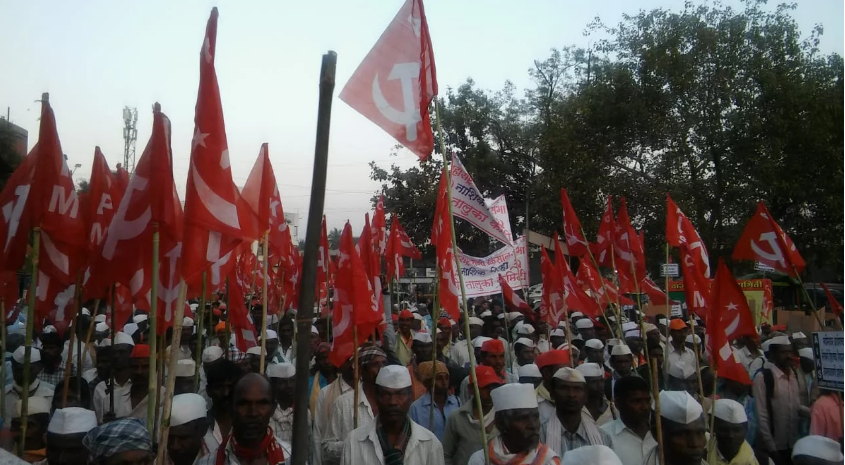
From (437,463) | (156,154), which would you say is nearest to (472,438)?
(437,463)

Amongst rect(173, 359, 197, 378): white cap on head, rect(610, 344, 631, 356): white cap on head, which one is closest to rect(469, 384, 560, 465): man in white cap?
rect(173, 359, 197, 378): white cap on head

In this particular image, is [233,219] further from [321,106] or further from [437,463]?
[437,463]

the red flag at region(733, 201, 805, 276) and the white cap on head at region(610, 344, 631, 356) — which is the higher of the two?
the red flag at region(733, 201, 805, 276)

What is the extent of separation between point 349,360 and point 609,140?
46.9 feet

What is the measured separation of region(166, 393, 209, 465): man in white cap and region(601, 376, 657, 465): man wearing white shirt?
261 centimetres

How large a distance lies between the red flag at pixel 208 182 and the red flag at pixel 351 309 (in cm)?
175

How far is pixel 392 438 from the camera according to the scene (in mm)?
4094

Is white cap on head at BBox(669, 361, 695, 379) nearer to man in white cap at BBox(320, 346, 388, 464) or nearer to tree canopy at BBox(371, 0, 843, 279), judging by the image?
man in white cap at BBox(320, 346, 388, 464)

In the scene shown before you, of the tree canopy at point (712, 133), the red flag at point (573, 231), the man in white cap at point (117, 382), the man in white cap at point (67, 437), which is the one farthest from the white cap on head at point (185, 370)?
the tree canopy at point (712, 133)

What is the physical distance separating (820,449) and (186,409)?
345 cm

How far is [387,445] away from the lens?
403 centimetres

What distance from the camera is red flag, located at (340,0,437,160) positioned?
13.9 feet

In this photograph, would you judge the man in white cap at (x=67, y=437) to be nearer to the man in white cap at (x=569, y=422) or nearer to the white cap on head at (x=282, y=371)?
the white cap on head at (x=282, y=371)

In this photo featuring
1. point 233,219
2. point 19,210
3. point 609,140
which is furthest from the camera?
point 609,140
